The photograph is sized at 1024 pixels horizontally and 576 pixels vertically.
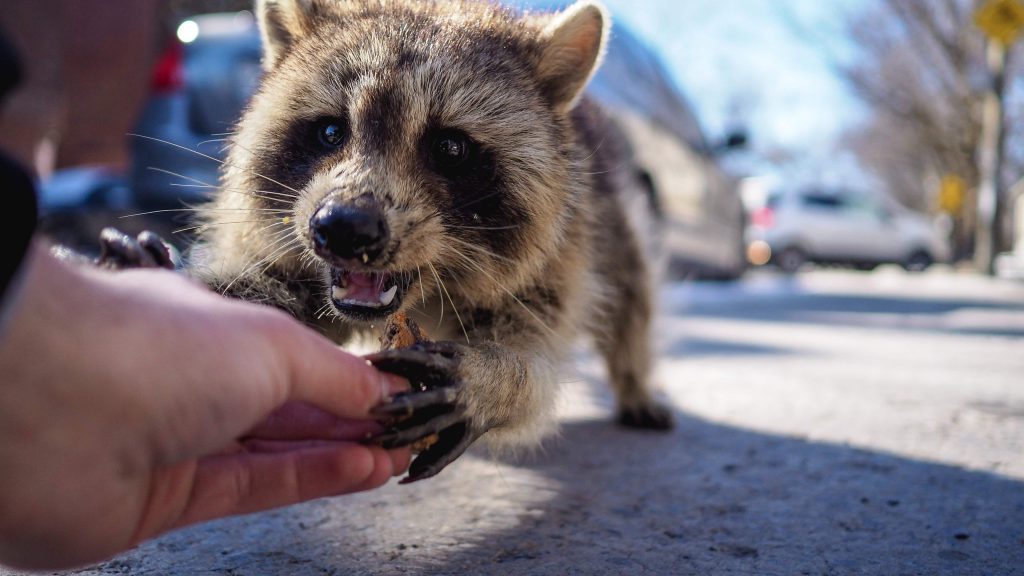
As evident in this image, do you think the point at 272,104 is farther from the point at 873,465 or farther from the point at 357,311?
the point at 873,465

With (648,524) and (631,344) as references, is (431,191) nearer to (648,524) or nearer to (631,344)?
(648,524)

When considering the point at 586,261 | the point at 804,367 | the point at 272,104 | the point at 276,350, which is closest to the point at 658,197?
the point at 804,367

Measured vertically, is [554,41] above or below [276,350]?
above

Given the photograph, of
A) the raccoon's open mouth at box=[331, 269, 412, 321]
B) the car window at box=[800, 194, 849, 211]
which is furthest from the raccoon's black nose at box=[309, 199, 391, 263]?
the car window at box=[800, 194, 849, 211]

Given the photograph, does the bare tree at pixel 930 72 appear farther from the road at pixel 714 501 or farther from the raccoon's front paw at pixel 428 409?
the raccoon's front paw at pixel 428 409

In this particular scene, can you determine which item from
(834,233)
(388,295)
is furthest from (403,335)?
(834,233)

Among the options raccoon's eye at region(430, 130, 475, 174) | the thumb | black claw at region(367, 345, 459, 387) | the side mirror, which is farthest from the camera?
the side mirror

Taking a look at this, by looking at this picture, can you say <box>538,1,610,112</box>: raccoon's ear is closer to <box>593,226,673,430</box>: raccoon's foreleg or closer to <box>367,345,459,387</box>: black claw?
<box>593,226,673,430</box>: raccoon's foreleg
